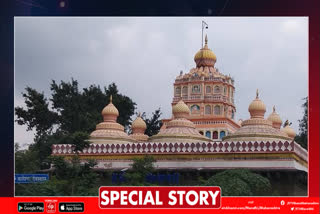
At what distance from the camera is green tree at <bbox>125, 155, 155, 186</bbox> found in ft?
46.4

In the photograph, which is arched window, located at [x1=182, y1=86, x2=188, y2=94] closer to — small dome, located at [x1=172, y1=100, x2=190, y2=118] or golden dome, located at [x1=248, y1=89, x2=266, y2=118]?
small dome, located at [x1=172, y1=100, x2=190, y2=118]

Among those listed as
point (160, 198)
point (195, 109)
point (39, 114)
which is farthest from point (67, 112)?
point (160, 198)

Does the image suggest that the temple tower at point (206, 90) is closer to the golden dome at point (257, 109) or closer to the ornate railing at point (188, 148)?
the golden dome at point (257, 109)

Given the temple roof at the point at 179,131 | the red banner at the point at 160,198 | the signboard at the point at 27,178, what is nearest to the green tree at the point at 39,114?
the temple roof at the point at 179,131

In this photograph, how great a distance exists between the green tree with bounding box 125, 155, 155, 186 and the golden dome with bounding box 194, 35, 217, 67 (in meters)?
6.53

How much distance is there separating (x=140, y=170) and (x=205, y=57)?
298 inches

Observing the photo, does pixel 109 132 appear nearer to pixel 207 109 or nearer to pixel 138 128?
pixel 138 128

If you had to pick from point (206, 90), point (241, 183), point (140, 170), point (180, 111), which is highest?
point (206, 90)

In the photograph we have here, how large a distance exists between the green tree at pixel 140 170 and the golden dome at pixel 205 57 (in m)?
6.53

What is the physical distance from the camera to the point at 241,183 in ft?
42.9
